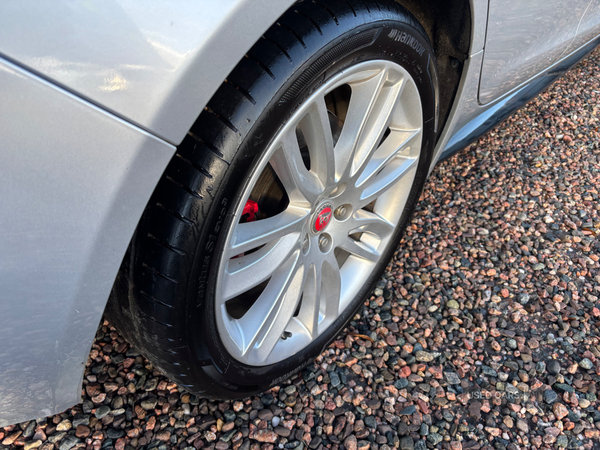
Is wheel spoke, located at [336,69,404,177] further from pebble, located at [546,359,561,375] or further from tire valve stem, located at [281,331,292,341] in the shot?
pebble, located at [546,359,561,375]

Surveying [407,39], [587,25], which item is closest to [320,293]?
[407,39]

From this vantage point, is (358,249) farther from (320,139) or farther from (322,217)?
(320,139)

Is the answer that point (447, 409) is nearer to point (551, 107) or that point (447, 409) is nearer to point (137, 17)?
point (137, 17)

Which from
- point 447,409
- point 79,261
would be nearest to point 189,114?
point 79,261

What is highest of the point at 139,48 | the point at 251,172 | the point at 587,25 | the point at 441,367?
the point at 139,48

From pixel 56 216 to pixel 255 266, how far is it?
0.56 meters

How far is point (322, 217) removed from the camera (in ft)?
4.43

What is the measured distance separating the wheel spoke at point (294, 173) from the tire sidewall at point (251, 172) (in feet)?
0.28

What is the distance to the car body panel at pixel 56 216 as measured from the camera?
69 cm

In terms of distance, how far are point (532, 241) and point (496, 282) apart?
0.36m

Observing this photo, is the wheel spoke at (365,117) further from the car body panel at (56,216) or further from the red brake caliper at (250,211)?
the car body panel at (56,216)

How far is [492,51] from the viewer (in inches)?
60.1

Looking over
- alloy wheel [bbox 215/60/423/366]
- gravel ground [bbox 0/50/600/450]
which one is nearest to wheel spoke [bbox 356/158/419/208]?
alloy wheel [bbox 215/60/423/366]

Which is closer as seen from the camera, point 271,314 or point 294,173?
point 294,173
